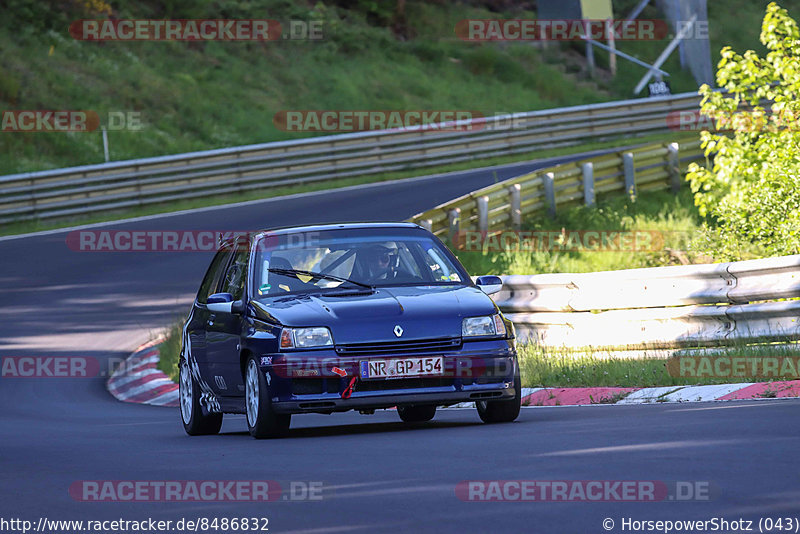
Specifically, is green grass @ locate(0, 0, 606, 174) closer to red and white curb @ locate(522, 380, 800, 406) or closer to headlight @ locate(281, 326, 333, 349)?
red and white curb @ locate(522, 380, 800, 406)

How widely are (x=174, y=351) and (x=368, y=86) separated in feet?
82.7

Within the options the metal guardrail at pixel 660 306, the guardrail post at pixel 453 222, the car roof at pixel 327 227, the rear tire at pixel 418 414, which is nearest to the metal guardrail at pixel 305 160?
the guardrail post at pixel 453 222

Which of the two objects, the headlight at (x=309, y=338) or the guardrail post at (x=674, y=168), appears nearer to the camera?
the headlight at (x=309, y=338)

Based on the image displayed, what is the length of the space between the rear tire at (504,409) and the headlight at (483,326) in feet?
1.18

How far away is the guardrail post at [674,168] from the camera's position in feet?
92.5

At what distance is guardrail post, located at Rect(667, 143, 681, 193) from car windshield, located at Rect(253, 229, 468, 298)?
60.9 ft

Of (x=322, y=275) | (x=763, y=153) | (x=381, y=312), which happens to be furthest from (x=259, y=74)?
(x=381, y=312)

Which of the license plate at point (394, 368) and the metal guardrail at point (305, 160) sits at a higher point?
the metal guardrail at point (305, 160)

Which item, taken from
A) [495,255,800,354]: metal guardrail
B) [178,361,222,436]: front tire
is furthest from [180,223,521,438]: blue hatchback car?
[495,255,800,354]: metal guardrail

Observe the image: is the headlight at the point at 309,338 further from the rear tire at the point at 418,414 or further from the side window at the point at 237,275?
the rear tire at the point at 418,414

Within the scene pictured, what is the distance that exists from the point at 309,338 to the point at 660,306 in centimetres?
413

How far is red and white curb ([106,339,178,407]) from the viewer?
16.5 meters

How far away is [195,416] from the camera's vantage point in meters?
11.0

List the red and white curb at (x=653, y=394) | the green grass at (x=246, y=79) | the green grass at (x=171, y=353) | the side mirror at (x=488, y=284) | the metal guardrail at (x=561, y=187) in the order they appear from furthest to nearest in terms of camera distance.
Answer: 1. the green grass at (x=246, y=79)
2. the metal guardrail at (x=561, y=187)
3. the green grass at (x=171, y=353)
4. the side mirror at (x=488, y=284)
5. the red and white curb at (x=653, y=394)
